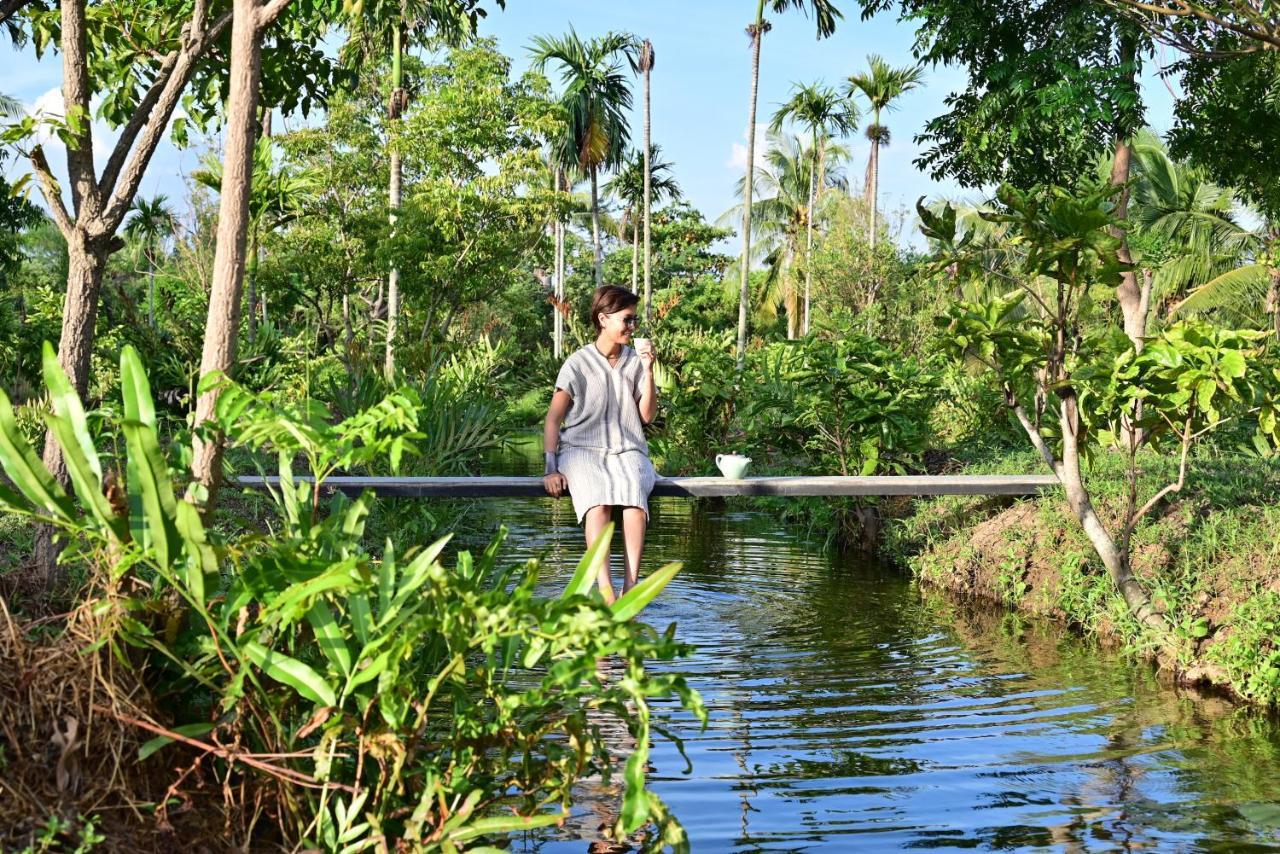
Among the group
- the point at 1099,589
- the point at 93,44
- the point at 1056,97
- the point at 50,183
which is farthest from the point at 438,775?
the point at 1056,97

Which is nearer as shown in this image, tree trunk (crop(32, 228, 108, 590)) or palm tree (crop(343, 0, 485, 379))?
tree trunk (crop(32, 228, 108, 590))

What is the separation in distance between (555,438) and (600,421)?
23 centimetres

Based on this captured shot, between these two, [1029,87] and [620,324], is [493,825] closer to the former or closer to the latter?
[620,324]

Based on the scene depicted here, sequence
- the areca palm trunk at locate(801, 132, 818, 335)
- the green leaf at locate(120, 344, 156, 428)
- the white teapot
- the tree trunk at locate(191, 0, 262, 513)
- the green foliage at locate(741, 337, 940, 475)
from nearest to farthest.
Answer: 1. the green leaf at locate(120, 344, 156, 428)
2. the tree trunk at locate(191, 0, 262, 513)
3. the white teapot
4. the green foliage at locate(741, 337, 940, 475)
5. the areca palm trunk at locate(801, 132, 818, 335)

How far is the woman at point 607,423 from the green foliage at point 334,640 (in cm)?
274

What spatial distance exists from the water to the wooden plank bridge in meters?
0.65

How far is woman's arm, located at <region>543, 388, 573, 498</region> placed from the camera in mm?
5551

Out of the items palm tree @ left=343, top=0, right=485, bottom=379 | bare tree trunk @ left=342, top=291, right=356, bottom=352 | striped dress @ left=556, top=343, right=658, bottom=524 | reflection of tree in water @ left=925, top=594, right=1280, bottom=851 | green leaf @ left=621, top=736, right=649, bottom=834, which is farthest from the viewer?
palm tree @ left=343, top=0, right=485, bottom=379

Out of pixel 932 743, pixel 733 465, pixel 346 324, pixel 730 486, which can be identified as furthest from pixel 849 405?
pixel 346 324

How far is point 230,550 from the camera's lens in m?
2.46

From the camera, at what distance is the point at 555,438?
223 inches

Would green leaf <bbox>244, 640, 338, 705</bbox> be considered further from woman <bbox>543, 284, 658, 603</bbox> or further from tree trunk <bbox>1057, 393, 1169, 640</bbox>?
tree trunk <bbox>1057, 393, 1169, 640</bbox>

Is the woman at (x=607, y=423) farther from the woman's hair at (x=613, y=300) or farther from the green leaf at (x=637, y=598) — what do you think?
the green leaf at (x=637, y=598)

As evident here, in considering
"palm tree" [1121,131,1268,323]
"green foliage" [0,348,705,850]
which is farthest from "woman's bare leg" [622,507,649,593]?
"palm tree" [1121,131,1268,323]
